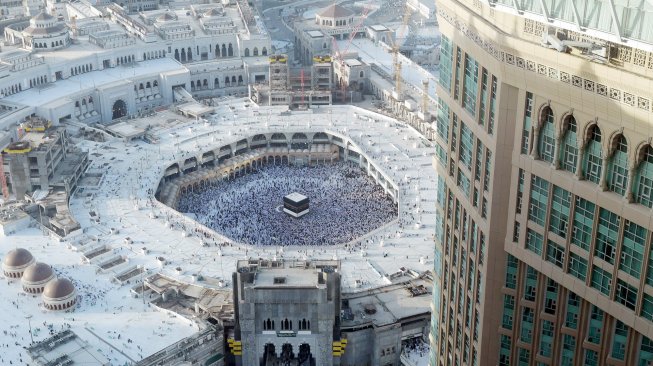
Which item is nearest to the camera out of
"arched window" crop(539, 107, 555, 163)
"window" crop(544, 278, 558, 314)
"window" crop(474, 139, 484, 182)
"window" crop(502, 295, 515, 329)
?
"arched window" crop(539, 107, 555, 163)

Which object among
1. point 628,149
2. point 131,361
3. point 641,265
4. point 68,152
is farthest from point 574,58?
point 68,152

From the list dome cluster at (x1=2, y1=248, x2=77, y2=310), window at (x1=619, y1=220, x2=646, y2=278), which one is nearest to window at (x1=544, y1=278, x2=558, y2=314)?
window at (x1=619, y1=220, x2=646, y2=278)

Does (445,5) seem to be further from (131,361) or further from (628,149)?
(131,361)

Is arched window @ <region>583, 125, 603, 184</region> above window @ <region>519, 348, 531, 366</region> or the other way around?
above

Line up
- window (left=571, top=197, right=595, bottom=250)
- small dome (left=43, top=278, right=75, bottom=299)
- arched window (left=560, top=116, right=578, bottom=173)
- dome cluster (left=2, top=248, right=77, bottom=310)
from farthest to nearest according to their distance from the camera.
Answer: dome cluster (left=2, top=248, right=77, bottom=310), small dome (left=43, top=278, right=75, bottom=299), window (left=571, top=197, right=595, bottom=250), arched window (left=560, top=116, right=578, bottom=173)

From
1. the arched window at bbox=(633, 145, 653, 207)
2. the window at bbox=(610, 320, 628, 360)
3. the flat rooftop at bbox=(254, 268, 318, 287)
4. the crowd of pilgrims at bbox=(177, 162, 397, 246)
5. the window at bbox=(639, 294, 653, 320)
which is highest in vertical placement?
the arched window at bbox=(633, 145, 653, 207)

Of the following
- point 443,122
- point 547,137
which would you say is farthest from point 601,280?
point 443,122

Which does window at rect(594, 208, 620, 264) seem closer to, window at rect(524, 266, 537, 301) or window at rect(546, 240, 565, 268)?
window at rect(546, 240, 565, 268)

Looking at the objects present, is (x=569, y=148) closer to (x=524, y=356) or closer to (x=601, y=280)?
(x=601, y=280)
